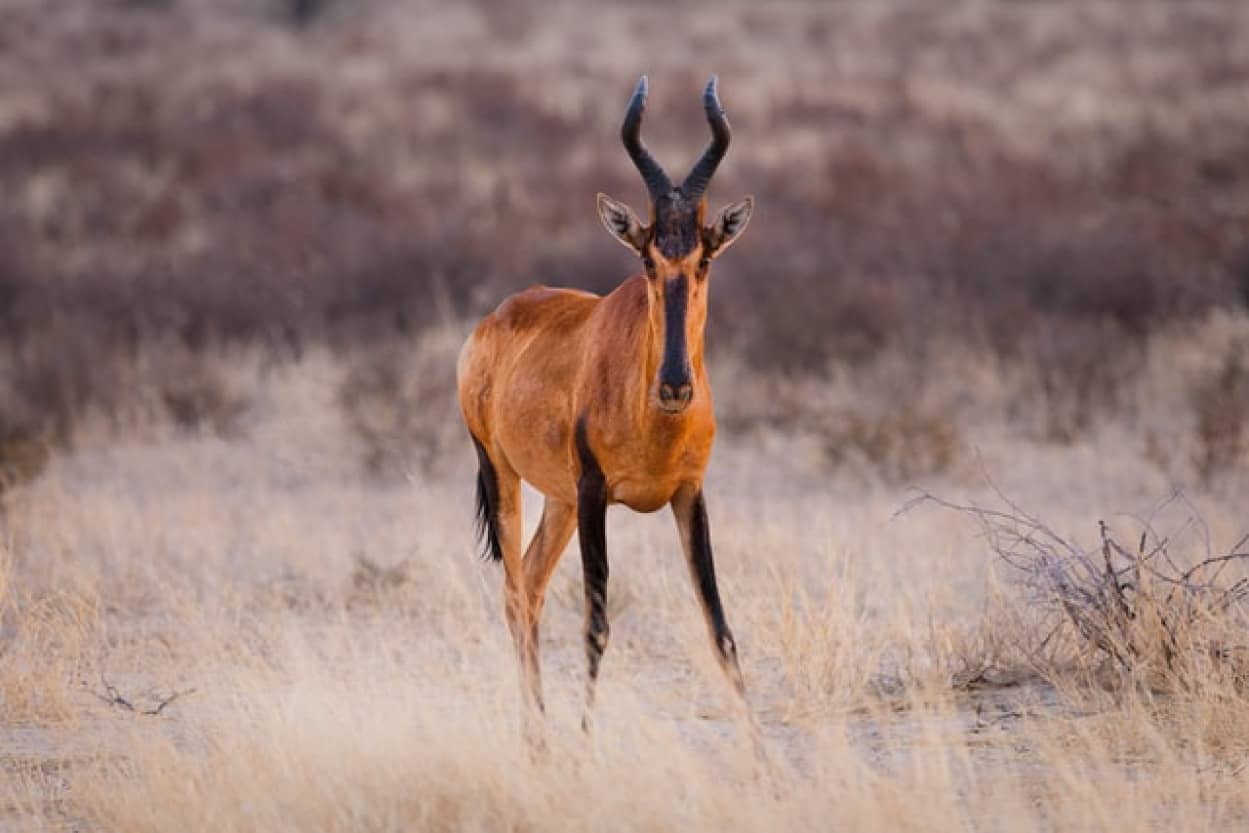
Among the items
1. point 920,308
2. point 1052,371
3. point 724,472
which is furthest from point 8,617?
point 920,308

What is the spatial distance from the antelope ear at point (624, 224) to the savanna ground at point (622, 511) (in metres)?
1.54

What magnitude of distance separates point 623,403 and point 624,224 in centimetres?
62

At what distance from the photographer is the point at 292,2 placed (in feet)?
151

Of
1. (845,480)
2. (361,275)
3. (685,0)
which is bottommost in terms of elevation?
(845,480)

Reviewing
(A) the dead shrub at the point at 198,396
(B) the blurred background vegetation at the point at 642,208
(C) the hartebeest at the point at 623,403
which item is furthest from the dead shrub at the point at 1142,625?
(A) the dead shrub at the point at 198,396

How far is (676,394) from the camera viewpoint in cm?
594

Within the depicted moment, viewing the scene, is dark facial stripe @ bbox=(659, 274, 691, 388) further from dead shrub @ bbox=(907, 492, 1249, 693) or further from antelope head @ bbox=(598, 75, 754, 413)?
dead shrub @ bbox=(907, 492, 1249, 693)

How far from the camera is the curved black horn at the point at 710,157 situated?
621 cm

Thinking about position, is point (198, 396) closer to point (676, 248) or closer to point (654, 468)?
point (654, 468)

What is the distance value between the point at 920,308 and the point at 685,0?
103 ft

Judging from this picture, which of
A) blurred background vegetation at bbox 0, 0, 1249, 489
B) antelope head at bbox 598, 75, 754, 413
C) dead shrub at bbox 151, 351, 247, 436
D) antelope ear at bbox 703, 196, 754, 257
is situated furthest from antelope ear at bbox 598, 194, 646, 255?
dead shrub at bbox 151, 351, 247, 436

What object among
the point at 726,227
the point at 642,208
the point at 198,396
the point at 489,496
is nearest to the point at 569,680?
the point at 489,496

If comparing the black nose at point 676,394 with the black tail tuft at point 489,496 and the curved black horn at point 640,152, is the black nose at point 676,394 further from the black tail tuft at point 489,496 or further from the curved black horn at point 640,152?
the black tail tuft at point 489,496

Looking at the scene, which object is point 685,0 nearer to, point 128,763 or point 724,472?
point 724,472
